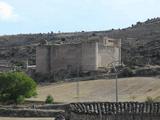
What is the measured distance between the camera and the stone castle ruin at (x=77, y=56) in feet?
281

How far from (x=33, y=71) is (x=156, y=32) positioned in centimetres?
4217

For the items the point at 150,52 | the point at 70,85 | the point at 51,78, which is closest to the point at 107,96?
the point at 70,85

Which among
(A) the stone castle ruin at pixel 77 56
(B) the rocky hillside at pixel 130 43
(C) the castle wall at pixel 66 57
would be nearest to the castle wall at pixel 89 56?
(A) the stone castle ruin at pixel 77 56

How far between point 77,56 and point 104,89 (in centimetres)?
1748

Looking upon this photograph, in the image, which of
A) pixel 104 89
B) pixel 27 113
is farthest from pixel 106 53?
pixel 27 113

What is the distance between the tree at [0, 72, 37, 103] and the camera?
57.9 metres

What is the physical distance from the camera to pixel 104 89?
69.8m

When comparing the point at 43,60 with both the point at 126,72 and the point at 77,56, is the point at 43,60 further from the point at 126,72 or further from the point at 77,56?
the point at 126,72

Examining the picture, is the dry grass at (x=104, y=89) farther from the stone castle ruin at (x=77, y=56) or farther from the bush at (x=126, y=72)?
the stone castle ruin at (x=77, y=56)

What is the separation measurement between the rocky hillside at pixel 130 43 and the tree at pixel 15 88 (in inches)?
1334

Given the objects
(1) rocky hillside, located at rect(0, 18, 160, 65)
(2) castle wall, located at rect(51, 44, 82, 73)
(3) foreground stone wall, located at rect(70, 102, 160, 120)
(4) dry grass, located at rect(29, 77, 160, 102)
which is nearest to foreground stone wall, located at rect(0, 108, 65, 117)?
(3) foreground stone wall, located at rect(70, 102, 160, 120)

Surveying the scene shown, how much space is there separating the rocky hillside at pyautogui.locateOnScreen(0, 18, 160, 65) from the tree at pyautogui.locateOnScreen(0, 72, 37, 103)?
3388 cm

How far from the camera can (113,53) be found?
88.7 metres

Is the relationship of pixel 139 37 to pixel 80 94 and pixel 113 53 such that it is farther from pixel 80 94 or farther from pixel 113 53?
pixel 80 94
